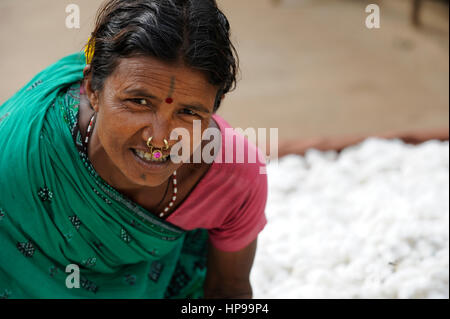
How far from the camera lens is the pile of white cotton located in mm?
2232

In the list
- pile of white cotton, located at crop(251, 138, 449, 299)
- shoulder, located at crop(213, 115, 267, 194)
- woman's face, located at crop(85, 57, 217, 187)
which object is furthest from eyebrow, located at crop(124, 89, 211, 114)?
pile of white cotton, located at crop(251, 138, 449, 299)

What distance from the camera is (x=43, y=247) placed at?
5.61ft

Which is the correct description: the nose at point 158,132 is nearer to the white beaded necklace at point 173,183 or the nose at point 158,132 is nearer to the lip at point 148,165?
the lip at point 148,165

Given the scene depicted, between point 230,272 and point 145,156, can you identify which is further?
point 230,272

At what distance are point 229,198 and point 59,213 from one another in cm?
50

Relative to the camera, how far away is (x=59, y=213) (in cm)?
166

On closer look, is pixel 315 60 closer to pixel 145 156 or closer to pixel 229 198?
pixel 229 198

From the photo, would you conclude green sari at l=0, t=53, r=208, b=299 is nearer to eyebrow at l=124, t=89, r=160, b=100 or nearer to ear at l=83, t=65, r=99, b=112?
ear at l=83, t=65, r=99, b=112

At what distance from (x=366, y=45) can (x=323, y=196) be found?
82.6 inches

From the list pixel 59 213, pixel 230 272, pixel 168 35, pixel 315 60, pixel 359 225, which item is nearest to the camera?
pixel 168 35

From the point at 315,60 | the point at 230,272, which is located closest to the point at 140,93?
the point at 230,272

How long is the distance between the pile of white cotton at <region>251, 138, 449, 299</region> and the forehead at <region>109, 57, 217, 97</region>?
3.77 feet

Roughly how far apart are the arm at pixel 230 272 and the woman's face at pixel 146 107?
54 centimetres

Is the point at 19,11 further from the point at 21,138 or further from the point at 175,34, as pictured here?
the point at 175,34
